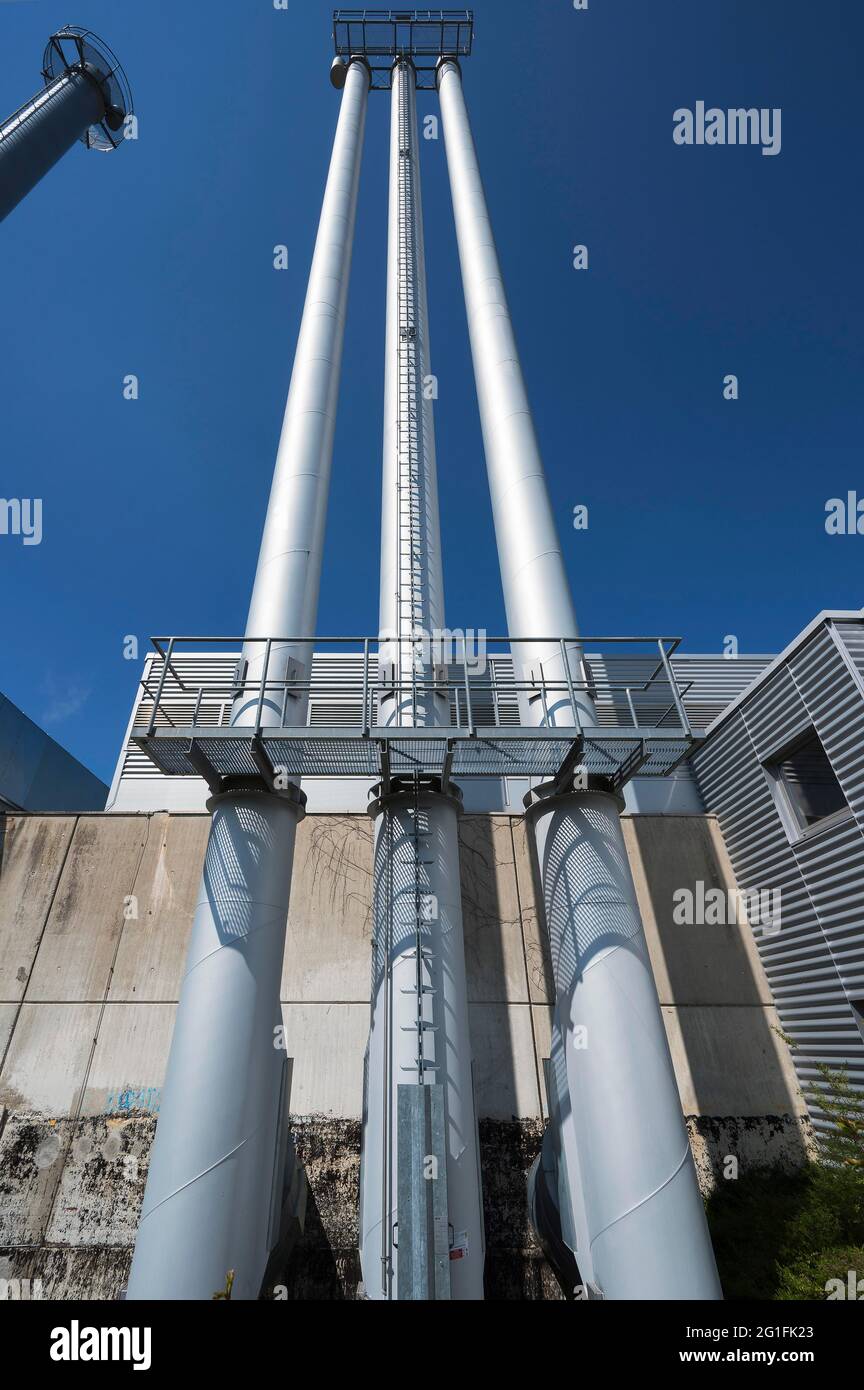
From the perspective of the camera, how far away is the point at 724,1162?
8945 millimetres

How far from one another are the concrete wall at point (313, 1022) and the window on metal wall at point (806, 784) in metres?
1.78

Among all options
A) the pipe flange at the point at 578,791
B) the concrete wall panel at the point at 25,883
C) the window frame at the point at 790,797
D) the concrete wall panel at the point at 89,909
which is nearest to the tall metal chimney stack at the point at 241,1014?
the pipe flange at the point at 578,791

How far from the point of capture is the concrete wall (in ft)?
27.0

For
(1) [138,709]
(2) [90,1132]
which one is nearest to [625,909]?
(2) [90,1132]

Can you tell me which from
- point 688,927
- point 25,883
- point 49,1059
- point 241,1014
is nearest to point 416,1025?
point 241,1014

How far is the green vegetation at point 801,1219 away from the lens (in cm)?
666

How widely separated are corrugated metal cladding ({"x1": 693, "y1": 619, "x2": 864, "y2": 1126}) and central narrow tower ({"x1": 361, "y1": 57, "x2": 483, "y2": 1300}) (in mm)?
5492

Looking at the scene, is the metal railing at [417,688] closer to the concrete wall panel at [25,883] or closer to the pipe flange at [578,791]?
the pipe flange at [578,791]

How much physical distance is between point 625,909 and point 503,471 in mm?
7701

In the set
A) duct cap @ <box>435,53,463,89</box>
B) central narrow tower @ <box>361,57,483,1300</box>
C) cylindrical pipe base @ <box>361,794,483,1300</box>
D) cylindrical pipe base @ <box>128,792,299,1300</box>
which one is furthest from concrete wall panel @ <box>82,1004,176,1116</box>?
duct cap @ <box>435,53,463,89</box>

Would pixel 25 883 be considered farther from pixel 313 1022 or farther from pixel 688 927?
pixel 688 927

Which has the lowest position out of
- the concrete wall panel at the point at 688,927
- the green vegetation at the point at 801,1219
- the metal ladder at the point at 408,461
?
the green vegetation at the point at 801,1219

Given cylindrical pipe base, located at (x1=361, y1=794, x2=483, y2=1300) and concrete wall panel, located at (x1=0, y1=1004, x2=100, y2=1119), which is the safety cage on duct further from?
concrete wall panel, located at (x1=0, y1=1004, x2=100, y2=1119)
